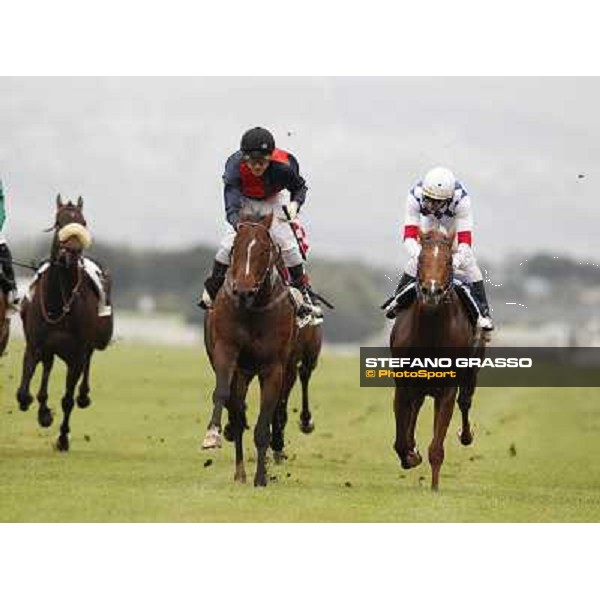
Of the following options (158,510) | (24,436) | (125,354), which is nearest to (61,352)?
(24,436)

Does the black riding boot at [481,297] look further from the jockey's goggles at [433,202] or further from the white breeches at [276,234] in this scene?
the white breeches at [276,234]

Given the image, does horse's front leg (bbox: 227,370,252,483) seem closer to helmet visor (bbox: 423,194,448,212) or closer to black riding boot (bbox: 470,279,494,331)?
helmet visor (bbox: 423,194,448,212)

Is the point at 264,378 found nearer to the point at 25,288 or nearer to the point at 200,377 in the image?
the point at 25,288

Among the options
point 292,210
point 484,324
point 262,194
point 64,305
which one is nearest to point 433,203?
point 484,324

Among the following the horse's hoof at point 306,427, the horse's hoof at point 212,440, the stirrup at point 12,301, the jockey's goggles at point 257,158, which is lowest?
the horse's hoof at point 212,440

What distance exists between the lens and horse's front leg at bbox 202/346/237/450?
1662 centimetres

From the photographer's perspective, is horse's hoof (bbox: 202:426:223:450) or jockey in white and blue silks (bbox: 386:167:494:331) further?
jockey in white and blue silks (bbox: 386:167:494:331)

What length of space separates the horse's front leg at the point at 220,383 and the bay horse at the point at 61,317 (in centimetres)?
457

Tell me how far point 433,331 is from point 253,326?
1.99 meters

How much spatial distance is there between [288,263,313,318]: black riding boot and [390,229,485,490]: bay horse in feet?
3.19

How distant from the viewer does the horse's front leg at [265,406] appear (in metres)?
17.8

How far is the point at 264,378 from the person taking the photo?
17.9m

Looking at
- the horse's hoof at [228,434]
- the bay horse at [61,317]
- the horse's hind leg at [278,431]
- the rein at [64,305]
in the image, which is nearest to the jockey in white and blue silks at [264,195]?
the horse's hoof at [228,434]

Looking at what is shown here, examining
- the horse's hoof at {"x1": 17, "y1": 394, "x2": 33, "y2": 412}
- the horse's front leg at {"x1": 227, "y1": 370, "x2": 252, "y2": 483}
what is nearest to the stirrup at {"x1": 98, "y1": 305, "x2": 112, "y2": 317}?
the horse's hoof at {"x1": 17, "y1": 394, "x2": 33, "y2": 412}
